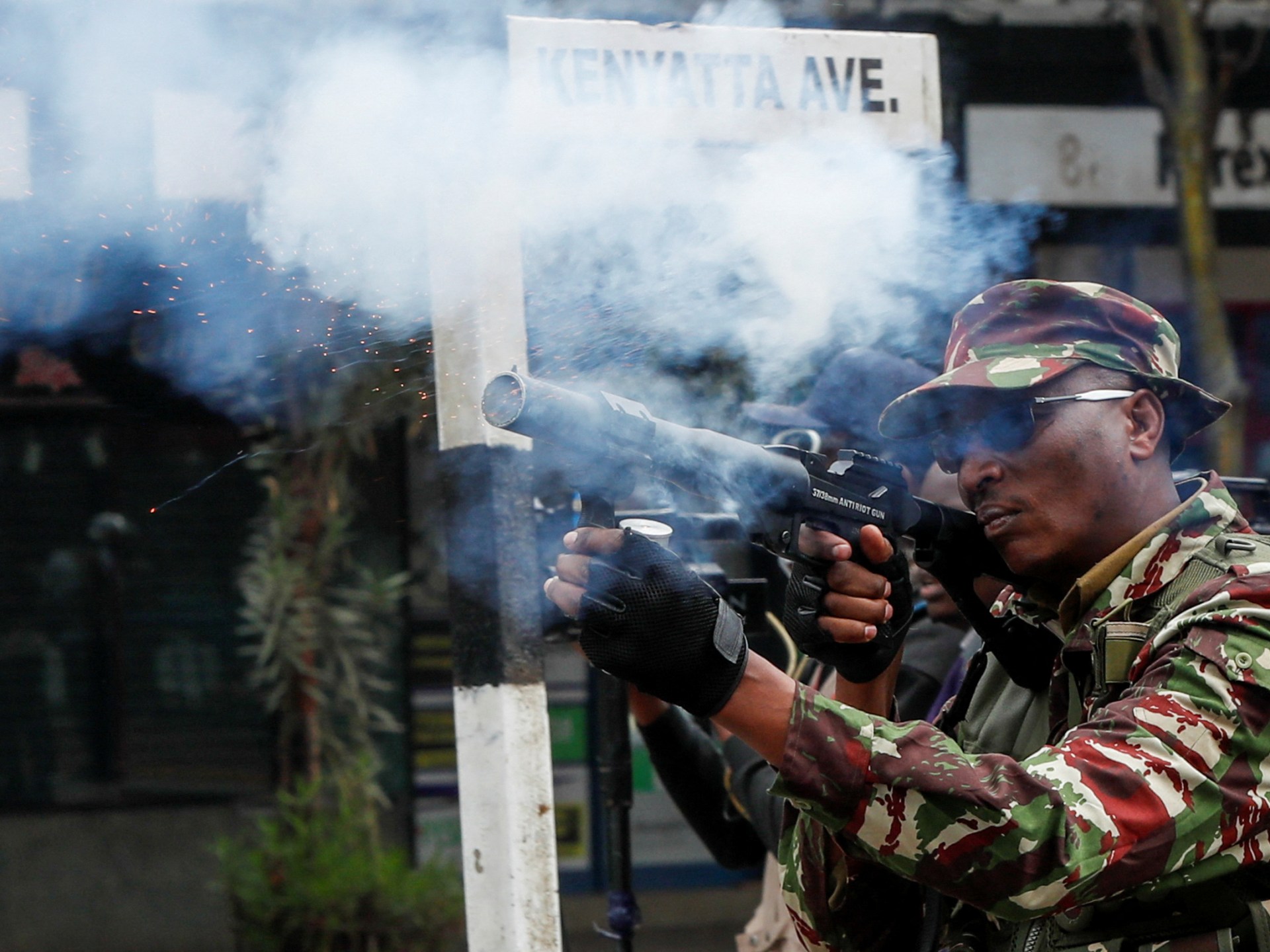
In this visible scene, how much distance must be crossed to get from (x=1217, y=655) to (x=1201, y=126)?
5023 millimetres

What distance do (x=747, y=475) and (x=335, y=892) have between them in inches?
160

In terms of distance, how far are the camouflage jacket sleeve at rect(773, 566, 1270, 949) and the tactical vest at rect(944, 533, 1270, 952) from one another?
10 centimetres

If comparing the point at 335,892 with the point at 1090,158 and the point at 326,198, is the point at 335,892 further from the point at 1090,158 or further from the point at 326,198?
the point at 1090,158

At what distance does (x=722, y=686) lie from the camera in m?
1.52

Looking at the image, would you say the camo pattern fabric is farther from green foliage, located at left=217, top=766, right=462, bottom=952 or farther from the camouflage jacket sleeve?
green foliage, located at left=217, top=766, right=462, bottom=952

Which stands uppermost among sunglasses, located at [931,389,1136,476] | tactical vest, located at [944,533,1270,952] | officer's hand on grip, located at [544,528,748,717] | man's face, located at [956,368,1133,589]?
sunglasses, located at [931,389,1136,476]

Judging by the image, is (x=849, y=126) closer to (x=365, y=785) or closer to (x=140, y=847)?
(x=365, y=785)

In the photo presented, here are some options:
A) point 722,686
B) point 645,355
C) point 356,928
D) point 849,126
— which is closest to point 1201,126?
point 849,126

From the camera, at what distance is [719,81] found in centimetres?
257

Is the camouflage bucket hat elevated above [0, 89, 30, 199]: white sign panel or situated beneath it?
situated beneath

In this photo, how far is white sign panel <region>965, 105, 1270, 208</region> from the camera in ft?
21.2

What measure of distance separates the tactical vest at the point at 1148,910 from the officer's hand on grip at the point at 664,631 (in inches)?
21.6

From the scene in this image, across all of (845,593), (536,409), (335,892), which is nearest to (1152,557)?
(845,593)

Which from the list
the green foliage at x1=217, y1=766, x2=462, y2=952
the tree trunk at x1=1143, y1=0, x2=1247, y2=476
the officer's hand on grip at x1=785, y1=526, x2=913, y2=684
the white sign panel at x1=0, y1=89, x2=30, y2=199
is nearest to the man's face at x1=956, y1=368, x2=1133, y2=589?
the officer's hand on grip at x1=785, y1=526, x2=913, y2=684
